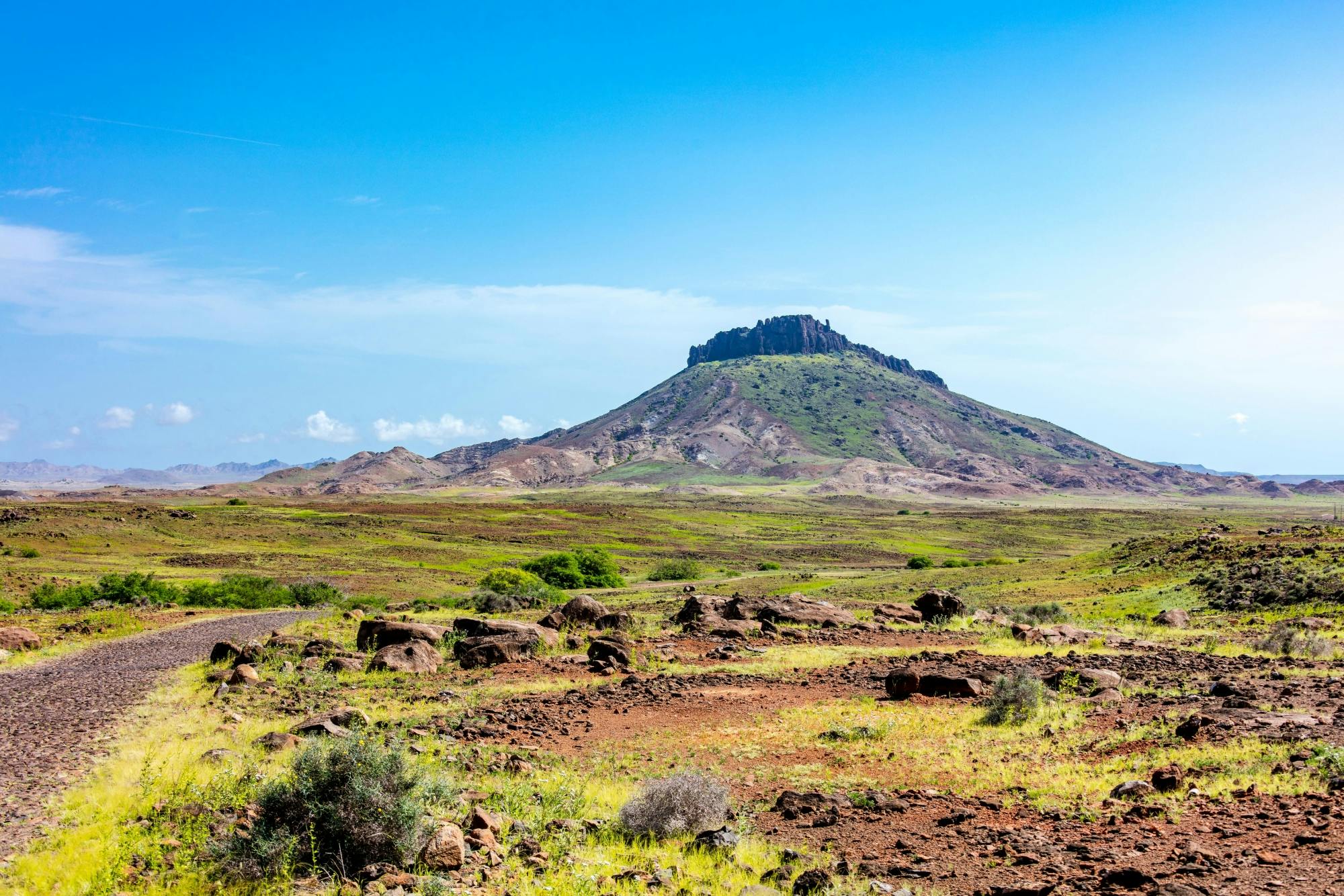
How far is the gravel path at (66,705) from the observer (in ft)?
35.8

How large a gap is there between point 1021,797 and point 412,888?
8.44 metres

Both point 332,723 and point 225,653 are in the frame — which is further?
point 225,653

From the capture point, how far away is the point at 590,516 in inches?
5054

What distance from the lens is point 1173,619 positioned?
31859mm

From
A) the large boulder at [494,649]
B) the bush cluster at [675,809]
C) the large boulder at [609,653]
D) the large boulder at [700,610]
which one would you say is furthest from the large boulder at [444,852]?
the large boulder at [700,610]

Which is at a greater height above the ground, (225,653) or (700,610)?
(225,653)

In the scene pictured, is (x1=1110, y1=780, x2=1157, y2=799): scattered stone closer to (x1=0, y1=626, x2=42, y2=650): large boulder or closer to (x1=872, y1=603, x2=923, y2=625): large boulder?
(x1=872, y1=603, x2=923, y2=625): large boulder

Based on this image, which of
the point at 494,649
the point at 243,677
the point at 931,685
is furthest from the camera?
the point at 494,649

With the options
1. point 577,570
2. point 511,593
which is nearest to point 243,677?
point 511,593

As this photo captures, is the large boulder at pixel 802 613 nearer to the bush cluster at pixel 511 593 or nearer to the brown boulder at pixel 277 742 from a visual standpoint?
the bush cluster at pixel 511 593

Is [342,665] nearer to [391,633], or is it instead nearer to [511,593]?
[391,633]

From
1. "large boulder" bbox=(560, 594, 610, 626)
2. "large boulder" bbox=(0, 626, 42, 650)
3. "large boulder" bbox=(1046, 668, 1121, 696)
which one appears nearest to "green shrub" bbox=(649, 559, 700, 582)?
"large boulder" bbox=(560, 594, 610, 626)

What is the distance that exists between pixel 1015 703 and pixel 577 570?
43.2 m

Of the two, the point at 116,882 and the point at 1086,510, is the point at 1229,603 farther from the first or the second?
the point at 1086,510
